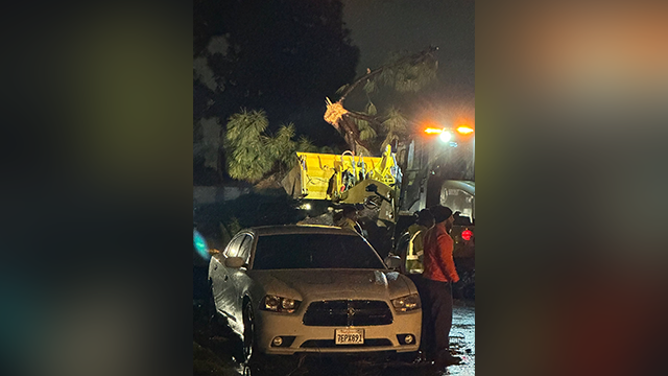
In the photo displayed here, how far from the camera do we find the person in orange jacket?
415 centimetres

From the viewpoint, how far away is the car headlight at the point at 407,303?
405 cm

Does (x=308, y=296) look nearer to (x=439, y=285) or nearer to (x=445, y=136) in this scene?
(x=439, y=285)

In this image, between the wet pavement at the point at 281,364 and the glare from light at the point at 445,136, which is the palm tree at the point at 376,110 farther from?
the wet pavement at the point at 281,364

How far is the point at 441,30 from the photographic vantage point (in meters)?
4.24

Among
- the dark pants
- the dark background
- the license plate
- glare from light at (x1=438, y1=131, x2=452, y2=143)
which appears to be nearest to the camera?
the dark background

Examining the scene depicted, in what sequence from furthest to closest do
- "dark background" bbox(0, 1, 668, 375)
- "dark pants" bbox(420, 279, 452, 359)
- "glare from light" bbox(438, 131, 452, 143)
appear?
"glare from light" bbox(438, 131, 452, 143)
"dark pants" bbox(420, 279, 452, 359)
"dark background" bbox(0, 1, 668, 375)

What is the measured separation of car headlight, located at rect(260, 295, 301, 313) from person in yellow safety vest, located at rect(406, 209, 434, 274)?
75 centimetres

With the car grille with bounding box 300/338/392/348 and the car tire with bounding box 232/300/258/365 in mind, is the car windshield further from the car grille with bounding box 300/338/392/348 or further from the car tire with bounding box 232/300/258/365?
the car grille with bounding box 300/338/392/348

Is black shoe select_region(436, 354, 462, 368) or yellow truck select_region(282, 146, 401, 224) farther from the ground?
yellow truck select_region(282, 146, 401, 224)

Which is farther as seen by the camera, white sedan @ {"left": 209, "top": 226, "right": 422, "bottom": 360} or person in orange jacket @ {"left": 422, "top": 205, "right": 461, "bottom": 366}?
person in orange jacket @ {"left": 422, "top": 205, "right": 461, "bottom": 366}

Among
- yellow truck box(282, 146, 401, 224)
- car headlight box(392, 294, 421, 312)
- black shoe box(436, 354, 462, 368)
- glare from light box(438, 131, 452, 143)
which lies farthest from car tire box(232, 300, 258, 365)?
glare from light box(438, 131, 452, 143)
